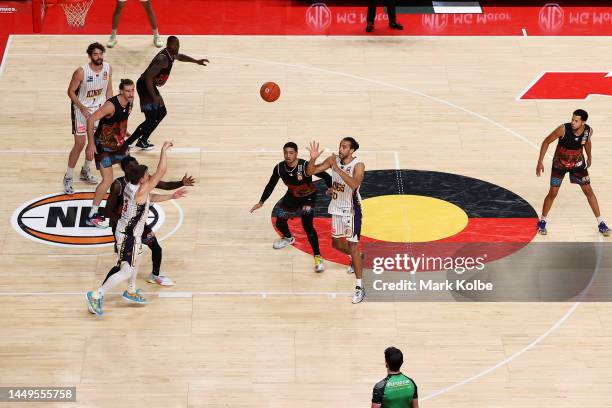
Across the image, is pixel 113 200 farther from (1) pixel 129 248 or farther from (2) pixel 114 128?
(2) pixel 114 128

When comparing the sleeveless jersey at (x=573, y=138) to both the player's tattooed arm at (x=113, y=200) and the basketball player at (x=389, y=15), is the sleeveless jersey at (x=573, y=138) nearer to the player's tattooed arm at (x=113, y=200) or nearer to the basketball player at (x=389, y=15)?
the player's tattooed arm at (x=113, y=200)

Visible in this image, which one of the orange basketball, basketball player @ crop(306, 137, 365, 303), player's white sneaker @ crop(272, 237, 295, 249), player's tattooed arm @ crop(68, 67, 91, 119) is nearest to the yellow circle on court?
player's white sneaker @ crop(272, 237, 295, 249)

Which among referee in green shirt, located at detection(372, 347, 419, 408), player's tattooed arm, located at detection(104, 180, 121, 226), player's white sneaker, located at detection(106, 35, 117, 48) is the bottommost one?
player's white sneaker, located at detection(106, 35, 117, 48)

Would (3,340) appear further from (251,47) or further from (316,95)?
(251,47)

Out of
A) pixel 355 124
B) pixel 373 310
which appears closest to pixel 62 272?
pixel 373 310

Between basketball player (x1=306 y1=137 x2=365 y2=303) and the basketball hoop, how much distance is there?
8845mm

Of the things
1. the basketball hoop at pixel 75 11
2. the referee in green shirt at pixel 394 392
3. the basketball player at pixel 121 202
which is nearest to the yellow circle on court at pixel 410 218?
the basketball player at pixel 121 202

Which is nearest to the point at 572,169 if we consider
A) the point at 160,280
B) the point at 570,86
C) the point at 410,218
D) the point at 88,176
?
the point at 410,218

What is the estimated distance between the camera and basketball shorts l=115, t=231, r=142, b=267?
15.1 m

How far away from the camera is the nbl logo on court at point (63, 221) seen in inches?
674

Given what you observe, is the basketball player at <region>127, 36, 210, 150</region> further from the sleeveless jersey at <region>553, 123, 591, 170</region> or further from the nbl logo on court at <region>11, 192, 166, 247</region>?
the sleeveless jersey at <region>553, 123, 591, 170</region>

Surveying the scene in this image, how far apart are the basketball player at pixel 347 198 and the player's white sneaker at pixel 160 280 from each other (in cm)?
219

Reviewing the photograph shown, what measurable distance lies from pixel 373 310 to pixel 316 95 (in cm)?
651

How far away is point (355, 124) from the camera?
67.0 feet
